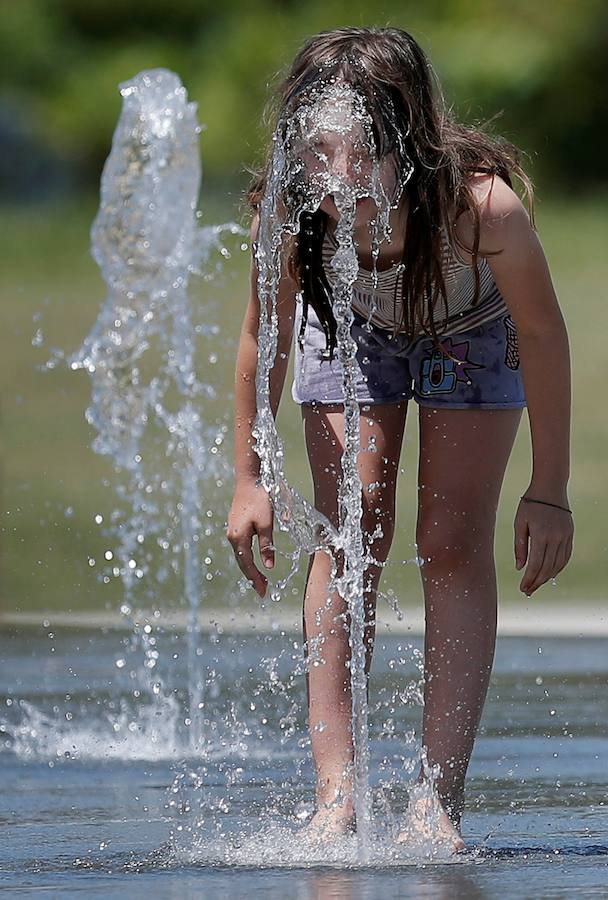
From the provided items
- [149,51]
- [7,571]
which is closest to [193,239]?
[7,571]

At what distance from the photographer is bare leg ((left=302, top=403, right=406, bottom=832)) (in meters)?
2.74

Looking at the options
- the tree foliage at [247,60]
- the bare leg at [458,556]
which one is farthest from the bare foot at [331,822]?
the tree foliage at [247,60]

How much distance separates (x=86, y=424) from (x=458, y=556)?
5.76m

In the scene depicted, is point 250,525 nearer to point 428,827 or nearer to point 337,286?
point 337,286

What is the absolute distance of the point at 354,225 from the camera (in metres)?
2.64

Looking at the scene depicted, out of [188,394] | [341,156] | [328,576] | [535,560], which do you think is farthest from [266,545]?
[188,394]

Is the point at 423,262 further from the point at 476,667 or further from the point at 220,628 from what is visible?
the point at 220,628

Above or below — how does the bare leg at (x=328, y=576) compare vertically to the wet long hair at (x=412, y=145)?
below

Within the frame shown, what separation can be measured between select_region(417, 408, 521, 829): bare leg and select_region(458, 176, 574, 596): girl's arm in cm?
10

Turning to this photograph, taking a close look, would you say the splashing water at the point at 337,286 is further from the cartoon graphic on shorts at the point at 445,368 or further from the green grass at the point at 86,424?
the green grass at the point at 86,424

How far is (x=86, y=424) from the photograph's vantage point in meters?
8.41

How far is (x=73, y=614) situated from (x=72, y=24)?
14632mm

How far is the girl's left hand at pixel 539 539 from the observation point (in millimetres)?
2656

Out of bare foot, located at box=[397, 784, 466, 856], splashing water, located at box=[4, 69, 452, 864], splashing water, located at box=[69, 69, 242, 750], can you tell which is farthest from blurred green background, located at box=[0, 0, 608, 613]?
bare foot, located at box=[397, 784, 466, 856]
